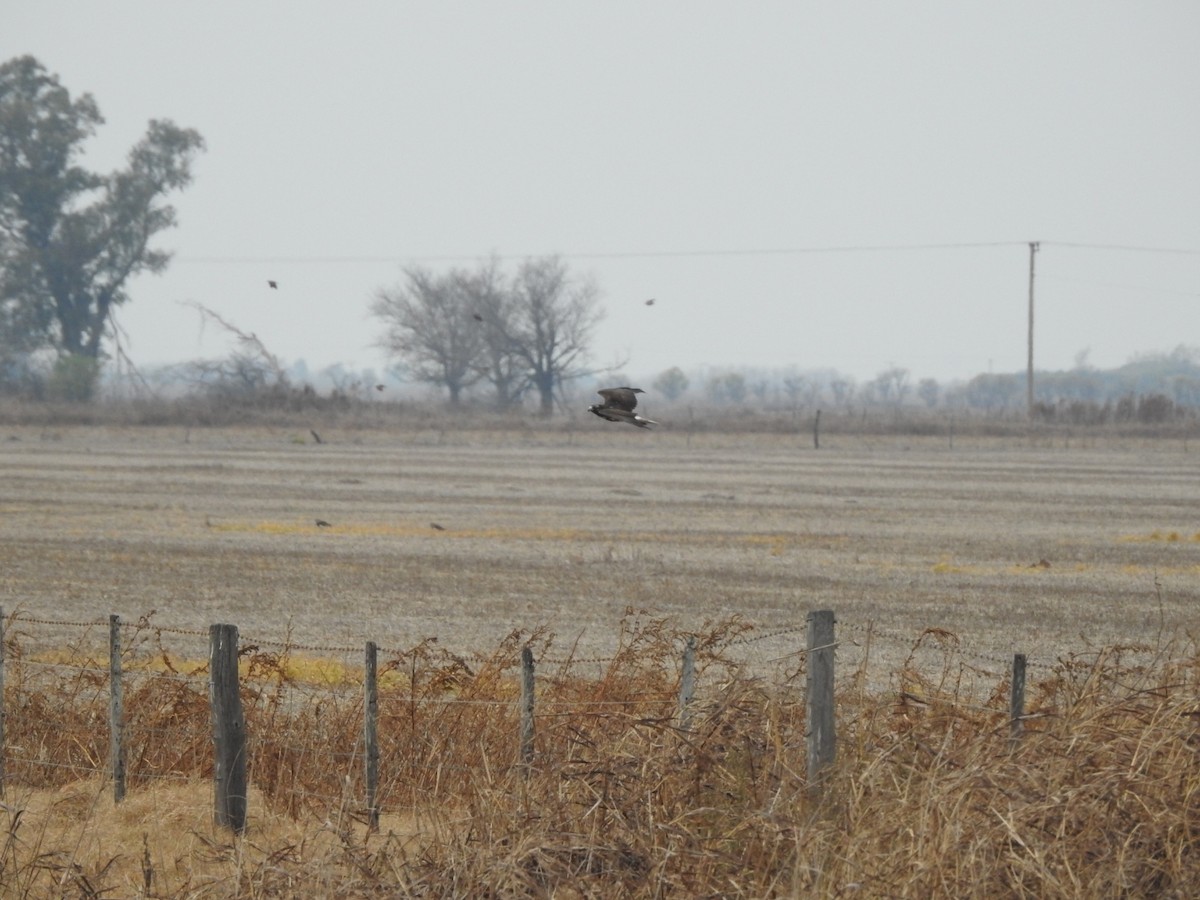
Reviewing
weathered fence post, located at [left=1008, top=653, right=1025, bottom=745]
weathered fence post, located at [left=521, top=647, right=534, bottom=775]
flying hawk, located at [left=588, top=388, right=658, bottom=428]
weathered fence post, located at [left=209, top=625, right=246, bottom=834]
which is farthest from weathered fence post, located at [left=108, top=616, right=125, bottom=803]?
weathered fence post, located at [left=1008, top=653, right=1025, bottom=745]

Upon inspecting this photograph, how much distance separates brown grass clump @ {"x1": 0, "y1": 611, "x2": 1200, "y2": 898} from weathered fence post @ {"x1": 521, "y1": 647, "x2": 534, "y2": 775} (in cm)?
12

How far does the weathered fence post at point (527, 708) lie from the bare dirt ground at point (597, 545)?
3284mm

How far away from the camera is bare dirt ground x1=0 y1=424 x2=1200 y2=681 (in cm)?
2017

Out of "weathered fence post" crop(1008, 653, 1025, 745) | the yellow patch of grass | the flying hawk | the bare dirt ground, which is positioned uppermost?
the flying hawk

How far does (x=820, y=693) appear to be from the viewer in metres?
8.19

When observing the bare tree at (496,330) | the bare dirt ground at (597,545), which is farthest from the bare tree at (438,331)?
the bare dirt ground at (597,545)

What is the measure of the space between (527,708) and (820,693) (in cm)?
215

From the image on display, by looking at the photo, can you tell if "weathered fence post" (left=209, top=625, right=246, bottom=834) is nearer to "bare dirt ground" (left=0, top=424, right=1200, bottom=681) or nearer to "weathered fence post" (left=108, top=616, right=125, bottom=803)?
"weathered fence post" (left=108, top=616, right=125, bottom=803)

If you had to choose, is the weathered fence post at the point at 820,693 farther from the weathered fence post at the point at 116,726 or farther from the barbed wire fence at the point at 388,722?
the weathered fence post at the point at 116,726

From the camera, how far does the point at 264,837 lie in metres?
9.57

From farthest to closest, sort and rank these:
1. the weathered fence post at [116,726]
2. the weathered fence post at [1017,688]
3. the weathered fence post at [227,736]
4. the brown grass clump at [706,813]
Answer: the weathered fence post at [116,726], the weathered fence post at [227,736], the weathered fence post at [1017,688], the brown grass clump at [706,813]

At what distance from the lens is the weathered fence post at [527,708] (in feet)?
30.0

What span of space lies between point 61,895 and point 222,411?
7670 cm

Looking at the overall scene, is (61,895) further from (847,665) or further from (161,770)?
(847,665)
